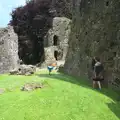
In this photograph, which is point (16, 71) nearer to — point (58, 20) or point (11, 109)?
point (11, 109)

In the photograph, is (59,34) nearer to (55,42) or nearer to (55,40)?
(55,40)

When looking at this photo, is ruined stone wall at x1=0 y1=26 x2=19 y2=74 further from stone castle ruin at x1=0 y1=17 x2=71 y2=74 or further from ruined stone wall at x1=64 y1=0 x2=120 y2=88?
ruined stone wall at x1=64 y1=0 x2=120 y2=88

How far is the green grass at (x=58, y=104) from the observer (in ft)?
50.4

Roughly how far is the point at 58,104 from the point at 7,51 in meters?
19.1

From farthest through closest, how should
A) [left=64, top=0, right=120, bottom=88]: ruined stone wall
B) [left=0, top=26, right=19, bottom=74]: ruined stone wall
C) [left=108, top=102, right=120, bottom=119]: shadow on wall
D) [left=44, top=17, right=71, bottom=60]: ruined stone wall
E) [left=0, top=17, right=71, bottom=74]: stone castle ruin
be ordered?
[left=44, top=17, right=71, bottom=60]: ruined stone wall, [left=0, top=17, right=71, bottom=74]: stone castle ruin, [left=0, top=26, right=19, bottom=74]: ruined stone wall, [left=64, top=0, right=120, bottom=88]: ruined stone wall, [left=108, top=102, right=120, bottom=119]: shadow on wall

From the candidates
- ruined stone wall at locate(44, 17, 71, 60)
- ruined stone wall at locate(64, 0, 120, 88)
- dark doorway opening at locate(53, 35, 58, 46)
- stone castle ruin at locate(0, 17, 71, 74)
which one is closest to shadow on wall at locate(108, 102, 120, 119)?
ruined stone wall at locate(64, 0, 120, 88)

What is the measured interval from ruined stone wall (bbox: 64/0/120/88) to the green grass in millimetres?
4083

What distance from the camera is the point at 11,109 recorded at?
15.7 m

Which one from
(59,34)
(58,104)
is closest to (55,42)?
(59,34)

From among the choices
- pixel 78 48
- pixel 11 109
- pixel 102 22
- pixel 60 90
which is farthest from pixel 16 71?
pixel 11 109

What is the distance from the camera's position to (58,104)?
54.2ft

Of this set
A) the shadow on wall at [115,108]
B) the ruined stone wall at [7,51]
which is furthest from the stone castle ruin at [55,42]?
the shadow on wall at [115,108]

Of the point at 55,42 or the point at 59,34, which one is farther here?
the point at 55,42

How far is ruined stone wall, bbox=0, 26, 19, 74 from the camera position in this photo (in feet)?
112
